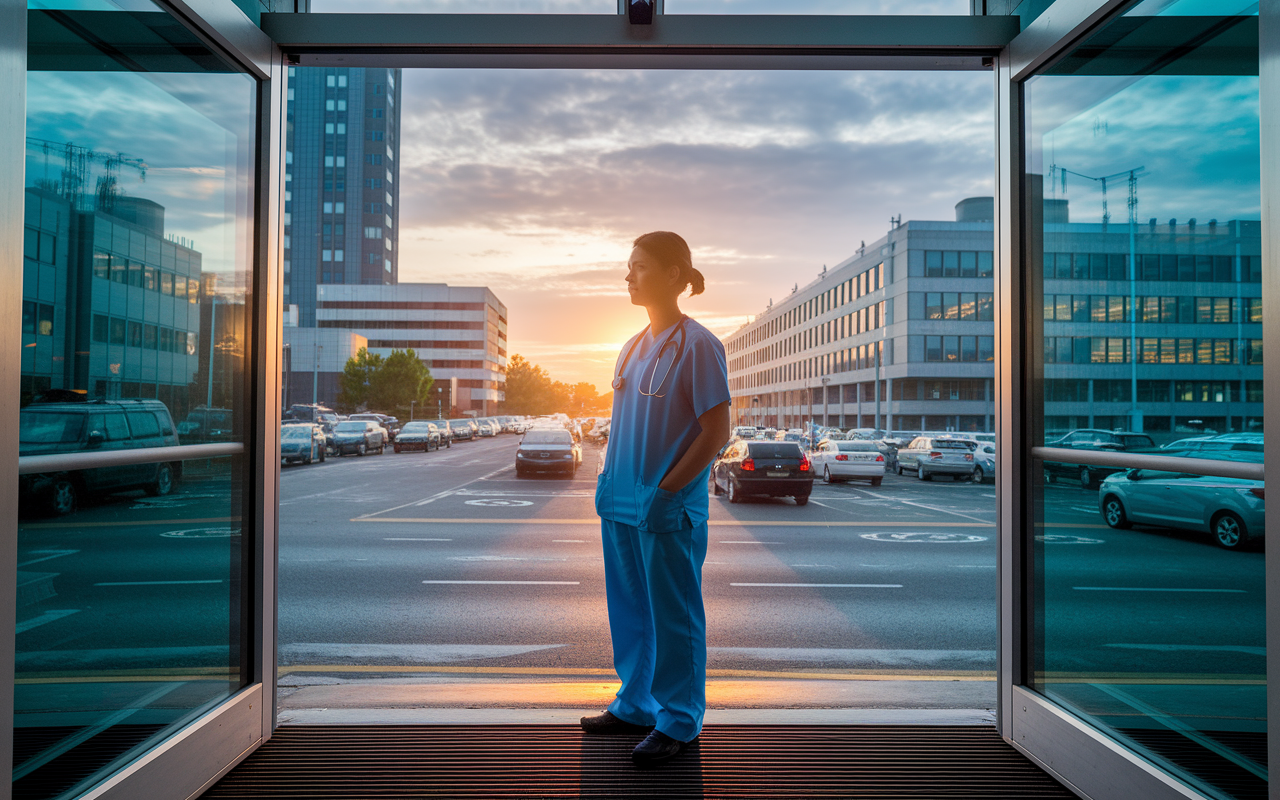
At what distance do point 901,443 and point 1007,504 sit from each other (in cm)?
3096

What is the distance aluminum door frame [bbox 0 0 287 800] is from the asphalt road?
15 cm

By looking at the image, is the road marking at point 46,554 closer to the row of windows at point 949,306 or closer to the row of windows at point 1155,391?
the row of windows at point 1155,391

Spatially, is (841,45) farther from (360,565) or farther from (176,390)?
(360,565)

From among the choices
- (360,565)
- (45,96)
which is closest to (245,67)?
(45,96)

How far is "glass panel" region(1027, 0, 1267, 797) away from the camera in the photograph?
86.7 inches

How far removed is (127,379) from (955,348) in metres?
62.7

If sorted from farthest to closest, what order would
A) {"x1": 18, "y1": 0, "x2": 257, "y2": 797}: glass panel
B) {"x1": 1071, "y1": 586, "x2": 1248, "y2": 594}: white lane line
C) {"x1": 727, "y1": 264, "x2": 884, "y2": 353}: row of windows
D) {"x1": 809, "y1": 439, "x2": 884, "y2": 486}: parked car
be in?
{"x1": 727, "y1": 264, "x2": 884, "y2": 353}: row of windows → {"x1": 809, "y1": 439, "x2": 884, "y2": 486}: parked car → {"x1": 1071, "y1": 586, "x2": 1248, "y2": 594}: white lane line → {"x1": 18, "y1": 0, "x2": 257, "y2": 797}: glass panel

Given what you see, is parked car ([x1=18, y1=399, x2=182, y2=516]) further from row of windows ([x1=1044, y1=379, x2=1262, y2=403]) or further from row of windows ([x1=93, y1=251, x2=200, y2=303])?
row of windows ([x1=1044, y1=379, x2=1262, y2=403])

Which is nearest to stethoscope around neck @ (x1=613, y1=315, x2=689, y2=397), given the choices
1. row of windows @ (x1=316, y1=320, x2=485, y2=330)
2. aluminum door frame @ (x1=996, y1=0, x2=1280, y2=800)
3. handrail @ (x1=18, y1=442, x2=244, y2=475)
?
aluminum door frame @ (x1=996, y1=0, x2=1280, y2=800)

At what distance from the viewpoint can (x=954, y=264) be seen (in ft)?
194

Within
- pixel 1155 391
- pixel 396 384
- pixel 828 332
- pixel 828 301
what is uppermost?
pixel 828 301

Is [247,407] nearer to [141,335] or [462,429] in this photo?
[141,335]

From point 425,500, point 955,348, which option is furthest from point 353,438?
point 955,348

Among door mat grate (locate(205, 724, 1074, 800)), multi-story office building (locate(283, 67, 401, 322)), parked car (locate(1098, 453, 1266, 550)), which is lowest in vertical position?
door mat grate (locate(205, 724, 1074, 800))
